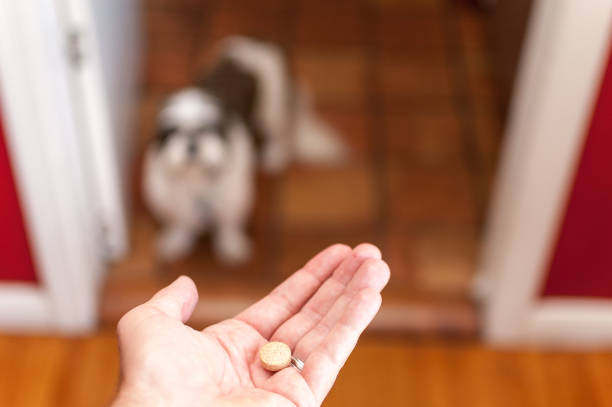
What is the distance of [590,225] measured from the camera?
1752 mm

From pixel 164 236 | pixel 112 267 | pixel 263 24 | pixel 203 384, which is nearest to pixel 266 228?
pixel 164 236

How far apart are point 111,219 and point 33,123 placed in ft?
1.33

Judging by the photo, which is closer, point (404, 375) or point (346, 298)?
point (346, 298)

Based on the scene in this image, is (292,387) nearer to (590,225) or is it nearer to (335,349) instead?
(335,349)

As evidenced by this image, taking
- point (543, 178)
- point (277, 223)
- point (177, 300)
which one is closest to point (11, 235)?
point (277, 223)

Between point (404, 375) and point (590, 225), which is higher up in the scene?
point (590, 225)

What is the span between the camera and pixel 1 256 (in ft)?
6.04

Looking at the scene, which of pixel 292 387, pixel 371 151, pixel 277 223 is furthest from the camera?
pixel 371 151

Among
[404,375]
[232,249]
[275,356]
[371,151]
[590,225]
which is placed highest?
[275,356]

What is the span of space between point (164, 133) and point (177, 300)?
76cm

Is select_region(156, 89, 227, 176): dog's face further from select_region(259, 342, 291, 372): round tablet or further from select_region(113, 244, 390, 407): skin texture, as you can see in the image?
select_region(259, 342, 291, 372): round tablet

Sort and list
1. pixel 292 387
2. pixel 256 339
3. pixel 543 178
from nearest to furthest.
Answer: pixel 292 387 → pixel 256 339 → pixel 543 178

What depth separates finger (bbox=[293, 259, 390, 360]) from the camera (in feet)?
3.64

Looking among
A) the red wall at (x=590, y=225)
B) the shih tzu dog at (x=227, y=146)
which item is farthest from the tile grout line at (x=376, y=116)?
the red wall at (x=590, y=225)
